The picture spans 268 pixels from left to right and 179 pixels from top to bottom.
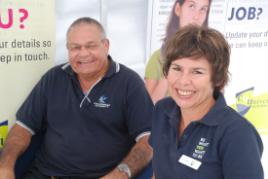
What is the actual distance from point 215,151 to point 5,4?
1468 millimetres

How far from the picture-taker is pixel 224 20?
2.83 metres

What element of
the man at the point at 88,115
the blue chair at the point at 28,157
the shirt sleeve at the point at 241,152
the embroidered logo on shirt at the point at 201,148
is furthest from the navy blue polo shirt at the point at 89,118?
the shirt sleeve at the point at 241,152

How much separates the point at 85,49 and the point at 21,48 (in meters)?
0.41

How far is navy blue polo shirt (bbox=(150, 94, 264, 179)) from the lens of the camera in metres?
1.24

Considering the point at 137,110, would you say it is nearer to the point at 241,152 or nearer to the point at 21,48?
the point at 21,48

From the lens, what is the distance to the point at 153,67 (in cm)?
264

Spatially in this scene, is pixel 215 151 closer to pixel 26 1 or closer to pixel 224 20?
pixel 26 1

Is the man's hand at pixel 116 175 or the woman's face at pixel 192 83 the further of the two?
the man's hand at pixel 116 175

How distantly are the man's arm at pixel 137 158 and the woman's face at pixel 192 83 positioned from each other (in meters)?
0.64

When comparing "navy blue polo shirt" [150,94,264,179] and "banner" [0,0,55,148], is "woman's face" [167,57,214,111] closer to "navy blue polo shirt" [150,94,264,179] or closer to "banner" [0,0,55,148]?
"navy blue polo shirt" [150,94,264,179]

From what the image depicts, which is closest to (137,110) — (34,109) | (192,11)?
(34,109)

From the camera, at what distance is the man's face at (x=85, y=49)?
2.07 metres

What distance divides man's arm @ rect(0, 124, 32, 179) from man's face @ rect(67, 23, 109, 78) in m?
0.50

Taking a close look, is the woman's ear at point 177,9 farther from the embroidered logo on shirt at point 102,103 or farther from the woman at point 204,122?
the woman at point 204,122
